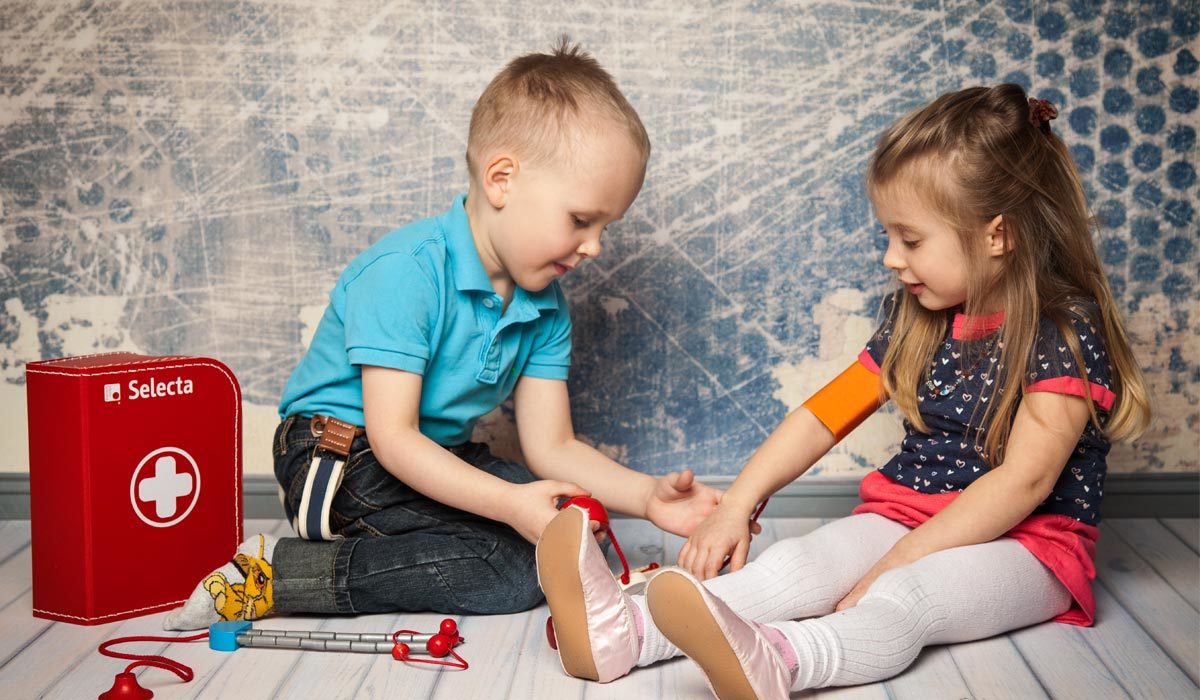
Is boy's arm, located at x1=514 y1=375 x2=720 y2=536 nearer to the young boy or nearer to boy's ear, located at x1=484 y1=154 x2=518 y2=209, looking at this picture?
the young boy

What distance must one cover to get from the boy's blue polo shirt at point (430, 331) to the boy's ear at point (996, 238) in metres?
0.53

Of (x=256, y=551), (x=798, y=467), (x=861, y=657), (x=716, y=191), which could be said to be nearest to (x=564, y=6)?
(x=716, y=191)

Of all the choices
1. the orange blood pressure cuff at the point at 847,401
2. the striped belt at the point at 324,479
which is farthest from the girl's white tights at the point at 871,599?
the striped belt at the point at 324,479

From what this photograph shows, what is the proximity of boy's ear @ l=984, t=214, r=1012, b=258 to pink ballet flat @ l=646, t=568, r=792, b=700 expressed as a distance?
53 centimetres

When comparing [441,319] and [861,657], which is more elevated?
[441,319]

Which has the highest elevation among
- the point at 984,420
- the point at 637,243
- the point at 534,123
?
the point at 534,123

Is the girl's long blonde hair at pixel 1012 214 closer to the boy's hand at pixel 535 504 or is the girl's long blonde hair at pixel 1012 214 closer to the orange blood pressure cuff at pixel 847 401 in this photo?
the orange blood pressure cuff at pixel 847 401

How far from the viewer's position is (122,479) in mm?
1269

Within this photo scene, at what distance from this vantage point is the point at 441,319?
1.32 metres

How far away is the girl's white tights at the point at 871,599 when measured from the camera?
1.07 metres

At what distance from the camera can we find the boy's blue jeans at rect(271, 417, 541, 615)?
128cm

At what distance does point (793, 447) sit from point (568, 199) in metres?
0.40

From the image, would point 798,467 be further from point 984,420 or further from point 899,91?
point 899,91

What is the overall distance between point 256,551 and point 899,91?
1.07 meters
